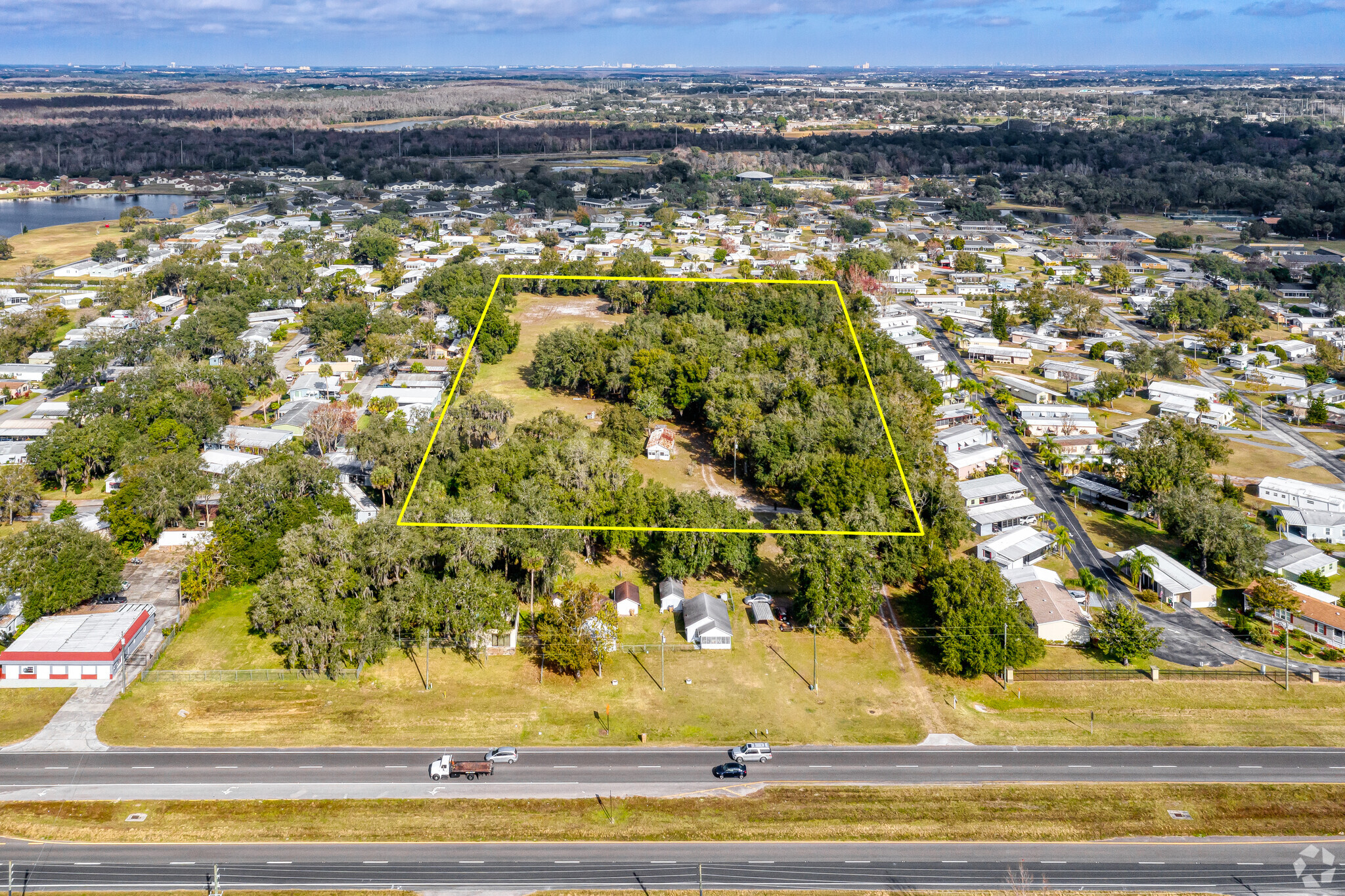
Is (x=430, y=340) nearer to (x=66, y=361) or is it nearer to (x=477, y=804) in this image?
(x=66, y=361)

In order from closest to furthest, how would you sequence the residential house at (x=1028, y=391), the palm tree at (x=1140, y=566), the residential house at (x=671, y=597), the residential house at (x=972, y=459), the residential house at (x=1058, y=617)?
the residential house at (x=1058, y=617) → the residential house at (x=671, y=597) → the palm tree at (x=1140, y=566) → the residential house at (x=972, y=459) → the residential house at (x=1028, y=391)

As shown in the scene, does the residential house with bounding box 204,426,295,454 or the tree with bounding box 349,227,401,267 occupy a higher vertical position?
the tree with bounding box 349,227,401,267

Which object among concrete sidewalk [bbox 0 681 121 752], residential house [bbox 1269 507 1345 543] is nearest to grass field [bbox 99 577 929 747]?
concrete sidewalk [bbox 0 681 121 752]

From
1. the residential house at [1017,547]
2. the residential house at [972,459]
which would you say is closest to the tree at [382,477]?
the residential house at [1017,547]

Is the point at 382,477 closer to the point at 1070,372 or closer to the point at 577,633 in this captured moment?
the point at 577,633

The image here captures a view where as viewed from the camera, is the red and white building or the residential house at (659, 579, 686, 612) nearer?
the red and white building

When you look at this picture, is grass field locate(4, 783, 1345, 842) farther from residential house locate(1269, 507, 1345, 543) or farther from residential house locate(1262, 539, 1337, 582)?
residential house locate(1269, 507, 1345, 543)

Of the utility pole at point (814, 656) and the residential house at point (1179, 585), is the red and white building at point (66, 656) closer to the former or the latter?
the utility pole at point (814, 656)
